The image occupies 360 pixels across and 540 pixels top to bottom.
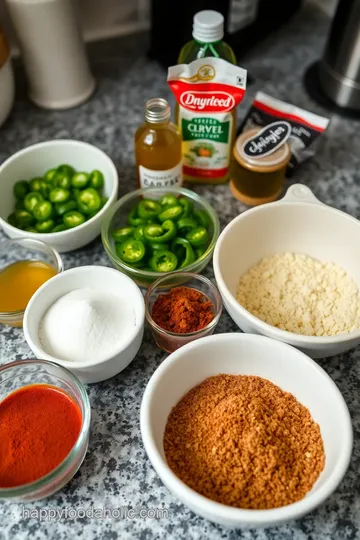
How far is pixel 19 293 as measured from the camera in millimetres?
935

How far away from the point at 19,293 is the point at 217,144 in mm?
502

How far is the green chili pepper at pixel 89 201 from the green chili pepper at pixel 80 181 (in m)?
0.03

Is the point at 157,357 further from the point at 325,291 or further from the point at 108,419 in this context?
the point at 325,291

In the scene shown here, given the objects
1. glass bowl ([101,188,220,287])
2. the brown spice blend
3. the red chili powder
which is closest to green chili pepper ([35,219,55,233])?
glass bowl ([101,188,220,287])

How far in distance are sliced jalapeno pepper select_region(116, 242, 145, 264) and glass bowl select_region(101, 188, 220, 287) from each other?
0.01 meters

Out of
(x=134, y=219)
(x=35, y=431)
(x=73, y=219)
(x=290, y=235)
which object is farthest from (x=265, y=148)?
(x=35, y=431)

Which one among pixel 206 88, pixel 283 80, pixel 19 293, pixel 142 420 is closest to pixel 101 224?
pixel 19 293

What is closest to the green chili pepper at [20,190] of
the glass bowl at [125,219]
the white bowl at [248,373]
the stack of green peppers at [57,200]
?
the stack of green peppers at [57,200]

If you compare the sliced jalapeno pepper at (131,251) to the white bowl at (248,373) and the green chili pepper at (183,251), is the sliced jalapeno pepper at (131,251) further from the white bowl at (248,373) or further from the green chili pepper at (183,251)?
Result: the white bowl at (248,373)

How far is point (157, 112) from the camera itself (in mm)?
974

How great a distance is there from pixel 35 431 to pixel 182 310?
0.30m

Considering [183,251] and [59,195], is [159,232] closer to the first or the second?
[183,251]

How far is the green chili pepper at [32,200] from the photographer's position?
3.43 feet

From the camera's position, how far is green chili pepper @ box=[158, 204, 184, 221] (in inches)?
39.5
